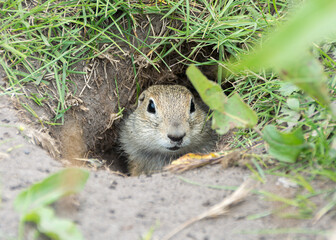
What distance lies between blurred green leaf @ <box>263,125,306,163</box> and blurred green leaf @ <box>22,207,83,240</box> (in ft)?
5.16

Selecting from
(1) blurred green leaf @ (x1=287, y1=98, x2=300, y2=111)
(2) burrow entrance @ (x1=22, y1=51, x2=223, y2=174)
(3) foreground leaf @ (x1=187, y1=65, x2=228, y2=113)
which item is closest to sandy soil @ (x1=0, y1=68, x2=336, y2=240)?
(3) foreground leaf @ (x1=187, y1=65, x2=228, y2=113)

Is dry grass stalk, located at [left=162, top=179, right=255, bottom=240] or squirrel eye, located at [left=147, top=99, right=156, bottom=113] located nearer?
dry grass stalk, located at [left=162, top=179, right=255, bottom=240]

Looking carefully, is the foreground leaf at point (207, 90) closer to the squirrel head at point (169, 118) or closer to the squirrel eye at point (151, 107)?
the squirrel head at point (169, 118)

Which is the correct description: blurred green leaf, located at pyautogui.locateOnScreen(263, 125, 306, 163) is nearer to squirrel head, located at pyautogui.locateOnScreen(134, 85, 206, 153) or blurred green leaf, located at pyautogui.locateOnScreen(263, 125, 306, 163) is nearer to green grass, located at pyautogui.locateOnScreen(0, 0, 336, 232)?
green grass, located at pyautogui.locateOnScreen(0, 0, 336, 232)

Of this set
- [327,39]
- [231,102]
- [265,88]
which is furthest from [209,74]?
[231,102]

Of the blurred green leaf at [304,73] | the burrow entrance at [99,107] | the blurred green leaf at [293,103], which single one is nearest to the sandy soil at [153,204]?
the blurred green leaf at [304,73]

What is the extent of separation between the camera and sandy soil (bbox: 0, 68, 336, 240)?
224 centimetres

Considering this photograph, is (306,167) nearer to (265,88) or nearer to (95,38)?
(265,88)

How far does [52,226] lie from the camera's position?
202 cm

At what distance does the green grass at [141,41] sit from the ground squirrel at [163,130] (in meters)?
0.55

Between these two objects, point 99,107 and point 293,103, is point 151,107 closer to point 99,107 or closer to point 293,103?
point 99,107

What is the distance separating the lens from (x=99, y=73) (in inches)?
204

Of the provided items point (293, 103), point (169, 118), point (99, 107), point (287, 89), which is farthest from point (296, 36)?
point (99, 107)

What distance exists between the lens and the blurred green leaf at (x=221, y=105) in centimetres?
303
